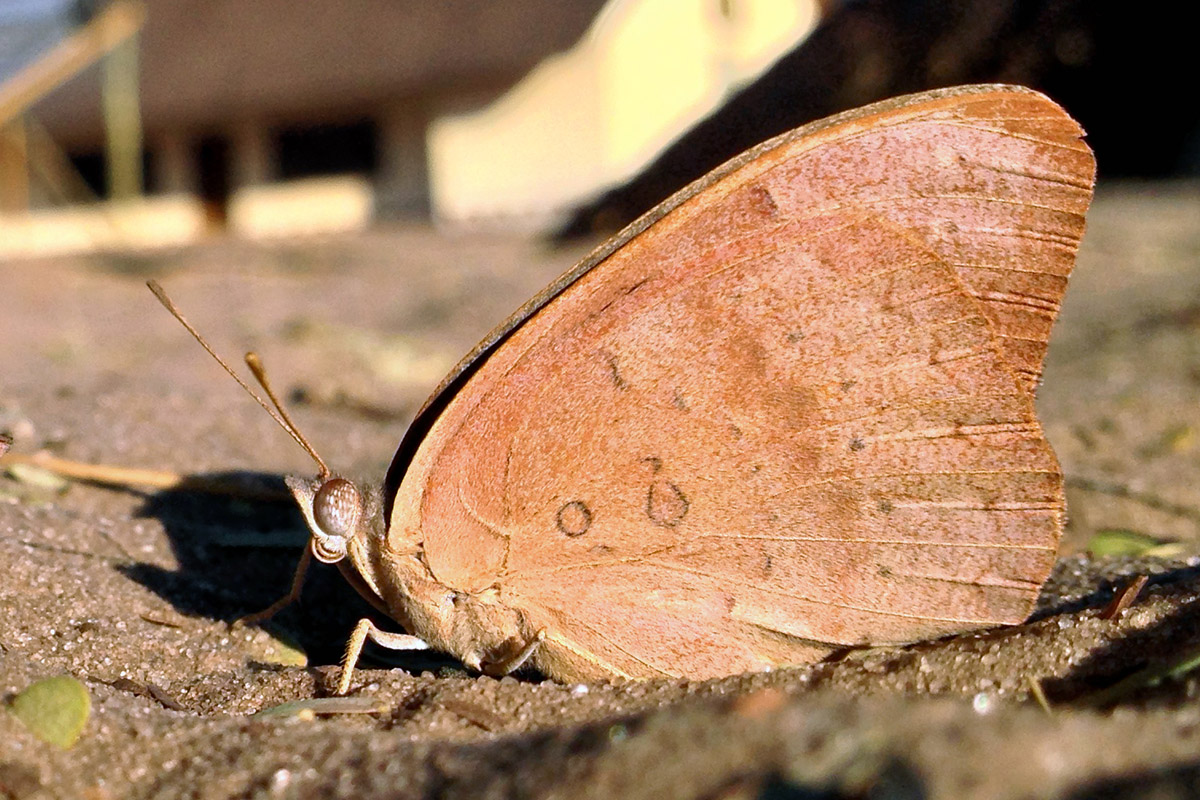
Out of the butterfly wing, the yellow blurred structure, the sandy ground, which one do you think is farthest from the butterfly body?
the yellow blurred structure

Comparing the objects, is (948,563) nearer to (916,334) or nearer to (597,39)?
(916,334)

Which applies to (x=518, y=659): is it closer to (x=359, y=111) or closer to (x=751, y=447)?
(x=751, y=447)

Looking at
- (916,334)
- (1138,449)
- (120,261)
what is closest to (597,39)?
(120,261)

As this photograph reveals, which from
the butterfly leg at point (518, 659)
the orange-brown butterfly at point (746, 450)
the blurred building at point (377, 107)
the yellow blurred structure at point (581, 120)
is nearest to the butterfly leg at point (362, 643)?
the orange-brown butterfly at point (746, 450)

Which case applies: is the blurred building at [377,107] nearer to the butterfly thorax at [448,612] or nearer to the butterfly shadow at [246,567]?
the butterfly shadow at [246,567]

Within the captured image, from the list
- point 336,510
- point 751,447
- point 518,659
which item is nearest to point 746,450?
point 751,447
